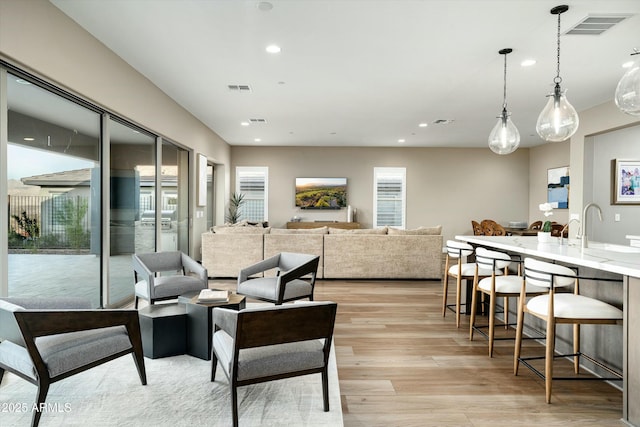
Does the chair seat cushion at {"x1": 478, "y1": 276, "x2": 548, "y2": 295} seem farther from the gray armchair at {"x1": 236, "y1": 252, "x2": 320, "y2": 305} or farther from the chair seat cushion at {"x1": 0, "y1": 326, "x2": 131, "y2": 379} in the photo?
the chair seat cushion at {"x1": 0, "y1": 326, "x2": 131, "y2": 379}

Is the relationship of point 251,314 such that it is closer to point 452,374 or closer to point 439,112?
point 452,374

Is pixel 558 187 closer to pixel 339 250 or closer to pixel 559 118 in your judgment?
pixel 339 250

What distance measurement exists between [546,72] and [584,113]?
2.38m

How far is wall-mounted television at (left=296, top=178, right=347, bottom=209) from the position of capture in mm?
10031

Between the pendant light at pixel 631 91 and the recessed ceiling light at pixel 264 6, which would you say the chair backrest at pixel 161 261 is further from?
the pendant light at pixel 631 91

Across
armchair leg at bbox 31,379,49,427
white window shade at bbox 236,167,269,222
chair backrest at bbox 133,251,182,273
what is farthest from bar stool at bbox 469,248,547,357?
white window shade at bbox 236,167,269,222

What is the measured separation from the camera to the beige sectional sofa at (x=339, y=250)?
6.05m

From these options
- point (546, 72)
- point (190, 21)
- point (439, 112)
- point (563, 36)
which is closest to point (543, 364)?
point (563, 36)

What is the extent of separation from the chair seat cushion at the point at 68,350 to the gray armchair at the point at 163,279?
135 cm

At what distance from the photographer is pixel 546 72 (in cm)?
447

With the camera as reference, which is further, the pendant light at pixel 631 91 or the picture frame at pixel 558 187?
the picture frame at pixel 558 187

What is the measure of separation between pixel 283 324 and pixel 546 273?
5.67 feet

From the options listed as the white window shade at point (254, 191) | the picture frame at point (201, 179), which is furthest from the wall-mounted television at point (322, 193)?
the picture frame at point (201, 179)

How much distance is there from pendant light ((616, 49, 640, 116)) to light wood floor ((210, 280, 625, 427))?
6.33 ft
